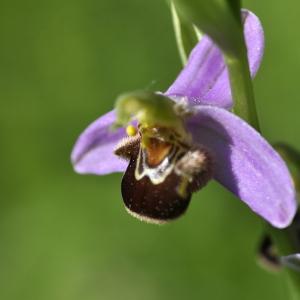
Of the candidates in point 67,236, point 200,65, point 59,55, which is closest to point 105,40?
point 59,55

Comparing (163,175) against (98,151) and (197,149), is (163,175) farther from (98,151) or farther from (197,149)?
(98,151)

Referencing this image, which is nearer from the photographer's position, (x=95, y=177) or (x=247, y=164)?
(x=247, y=164)

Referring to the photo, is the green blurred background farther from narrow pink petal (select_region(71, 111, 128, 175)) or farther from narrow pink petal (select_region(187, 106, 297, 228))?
narrow pink petal (select_region(187, 106, 297, 228))

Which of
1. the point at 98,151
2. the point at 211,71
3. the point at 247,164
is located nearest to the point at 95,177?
the point at 98,151

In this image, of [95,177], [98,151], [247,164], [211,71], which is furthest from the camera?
[95,177]

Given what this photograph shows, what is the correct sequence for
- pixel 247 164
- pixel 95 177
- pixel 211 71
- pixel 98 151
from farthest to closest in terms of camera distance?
pixel 95 177 → pixel 98 151 → pixel 211 71 → pixel 247 164

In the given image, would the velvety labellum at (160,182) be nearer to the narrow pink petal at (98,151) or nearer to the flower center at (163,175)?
the flower center at (163,175)

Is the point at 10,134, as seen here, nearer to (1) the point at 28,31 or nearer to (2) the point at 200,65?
(1) the point at 28,31

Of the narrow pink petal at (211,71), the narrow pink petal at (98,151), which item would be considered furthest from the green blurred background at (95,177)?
Result: the narrow pink petal at (211,71)

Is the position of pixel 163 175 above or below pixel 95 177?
above
